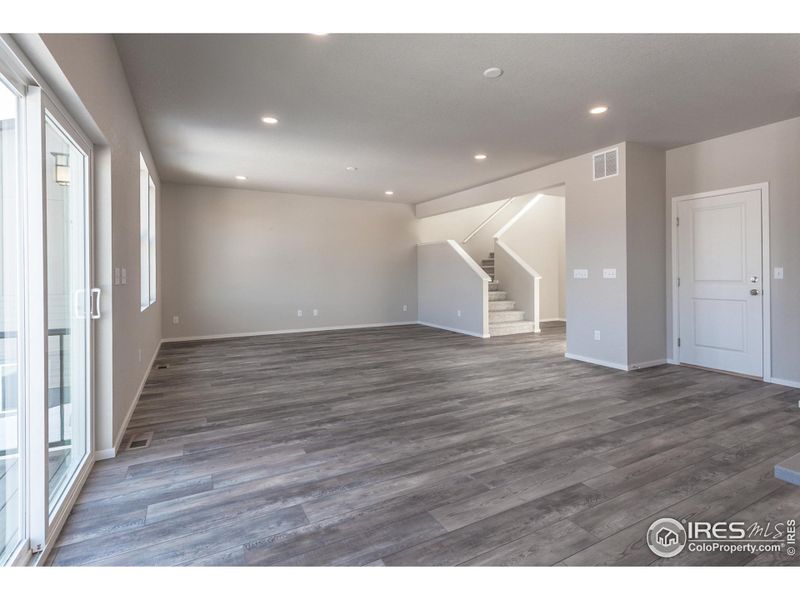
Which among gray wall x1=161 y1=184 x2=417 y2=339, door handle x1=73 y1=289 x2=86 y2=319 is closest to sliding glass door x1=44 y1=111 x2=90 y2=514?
door handle x1=73 y1=289 x2=86 y2=319

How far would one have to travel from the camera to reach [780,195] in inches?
156

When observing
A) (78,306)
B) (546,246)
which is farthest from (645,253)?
(78,306)

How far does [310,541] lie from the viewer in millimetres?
1675

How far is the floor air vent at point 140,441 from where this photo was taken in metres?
2.66

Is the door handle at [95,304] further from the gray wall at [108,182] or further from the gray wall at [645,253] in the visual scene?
the gray wall at [645,253]

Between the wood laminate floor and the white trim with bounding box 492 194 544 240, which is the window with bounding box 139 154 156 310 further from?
the white trim with bounding box 492 194 544 240

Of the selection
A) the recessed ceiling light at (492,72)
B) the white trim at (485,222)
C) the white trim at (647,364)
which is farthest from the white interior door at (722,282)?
the white trim at (485,222)

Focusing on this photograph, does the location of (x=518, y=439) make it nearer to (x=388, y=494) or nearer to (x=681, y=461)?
(x=681, y=461)

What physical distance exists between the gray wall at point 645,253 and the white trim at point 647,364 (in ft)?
0.06

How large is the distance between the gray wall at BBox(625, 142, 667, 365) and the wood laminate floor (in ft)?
1.72

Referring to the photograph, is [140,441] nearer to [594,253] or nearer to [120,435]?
[120,435]

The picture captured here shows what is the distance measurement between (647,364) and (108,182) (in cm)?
544
